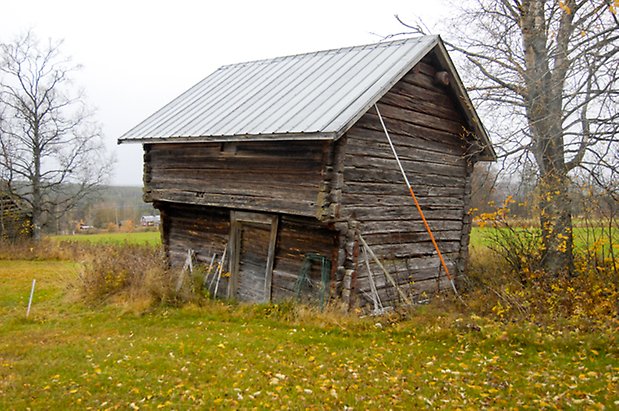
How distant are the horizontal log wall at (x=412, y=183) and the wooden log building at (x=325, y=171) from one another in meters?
0.03

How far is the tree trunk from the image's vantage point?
1062cm

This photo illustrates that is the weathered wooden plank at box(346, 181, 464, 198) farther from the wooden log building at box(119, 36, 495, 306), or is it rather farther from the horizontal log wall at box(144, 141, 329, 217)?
the horizontal log wall at box(144, 141, 329, 217)

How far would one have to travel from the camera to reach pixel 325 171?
909 cm


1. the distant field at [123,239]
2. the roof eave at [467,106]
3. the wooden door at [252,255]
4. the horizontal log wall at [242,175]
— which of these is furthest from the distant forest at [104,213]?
A: the roof eave at [467,106]

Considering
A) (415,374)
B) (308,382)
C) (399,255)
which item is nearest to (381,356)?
(415,374)

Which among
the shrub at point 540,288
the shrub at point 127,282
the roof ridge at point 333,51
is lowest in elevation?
the shrub at point 127,282

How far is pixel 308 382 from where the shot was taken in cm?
652

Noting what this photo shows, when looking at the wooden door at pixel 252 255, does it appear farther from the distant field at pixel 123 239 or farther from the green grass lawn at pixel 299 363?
the distant field at pixel 123 239

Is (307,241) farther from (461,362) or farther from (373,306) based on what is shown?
(461,362)

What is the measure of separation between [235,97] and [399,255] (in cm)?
552

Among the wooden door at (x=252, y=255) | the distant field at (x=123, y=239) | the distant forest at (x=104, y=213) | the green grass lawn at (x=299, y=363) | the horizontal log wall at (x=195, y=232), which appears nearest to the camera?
the green grass lawn at (x=299, y=363)

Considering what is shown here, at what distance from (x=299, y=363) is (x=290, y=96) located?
231 inches

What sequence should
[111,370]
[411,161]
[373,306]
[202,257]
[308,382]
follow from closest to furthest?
1. [308,382]
2. [111,370]
3. [373,306]
4. [411,161]
5. [202,257]

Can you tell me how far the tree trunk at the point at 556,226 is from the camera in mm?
10620
